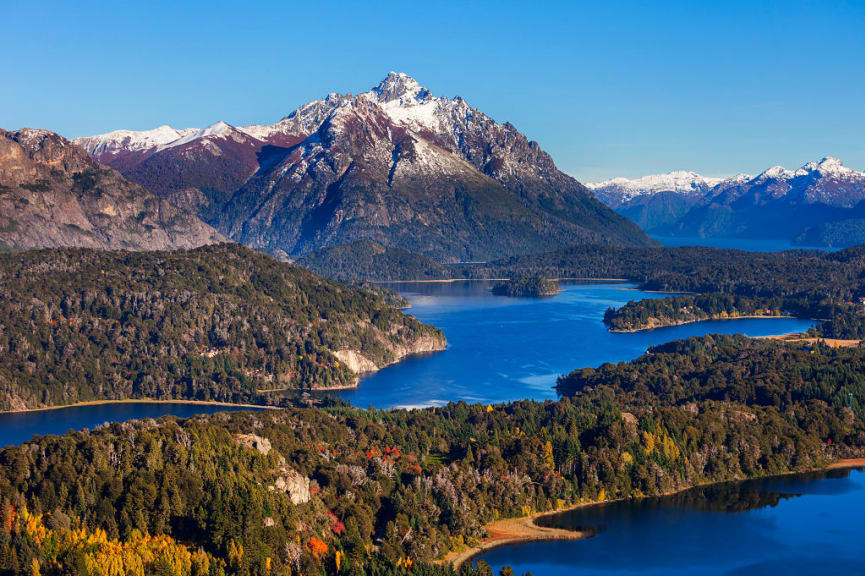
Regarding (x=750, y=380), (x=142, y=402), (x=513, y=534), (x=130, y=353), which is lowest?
(x=513, y=534)

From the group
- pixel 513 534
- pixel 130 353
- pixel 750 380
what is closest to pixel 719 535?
pixel 513 534

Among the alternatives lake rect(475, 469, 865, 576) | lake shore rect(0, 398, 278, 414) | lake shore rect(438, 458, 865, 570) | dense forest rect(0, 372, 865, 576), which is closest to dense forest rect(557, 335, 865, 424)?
dense forest rect(0, 372, 865, 576)

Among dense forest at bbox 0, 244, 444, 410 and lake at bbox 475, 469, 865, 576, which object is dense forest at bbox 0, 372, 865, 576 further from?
dense forest at bbox 0, 244, 444, 410

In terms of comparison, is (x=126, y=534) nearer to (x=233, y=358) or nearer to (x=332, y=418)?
(x=332, y=418)

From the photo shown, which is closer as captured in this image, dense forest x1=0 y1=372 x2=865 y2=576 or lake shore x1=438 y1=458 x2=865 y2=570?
dense forest x1=0 y1=372 x2=865 y2=576

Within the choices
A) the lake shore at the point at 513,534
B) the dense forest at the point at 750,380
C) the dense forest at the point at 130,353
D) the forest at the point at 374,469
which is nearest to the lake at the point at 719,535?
the lake shore at the point at 513,534

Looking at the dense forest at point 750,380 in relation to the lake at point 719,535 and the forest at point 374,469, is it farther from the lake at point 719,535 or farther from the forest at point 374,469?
the lake at point 719,535

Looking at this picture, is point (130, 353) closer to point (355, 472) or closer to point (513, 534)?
point (355, 472)
